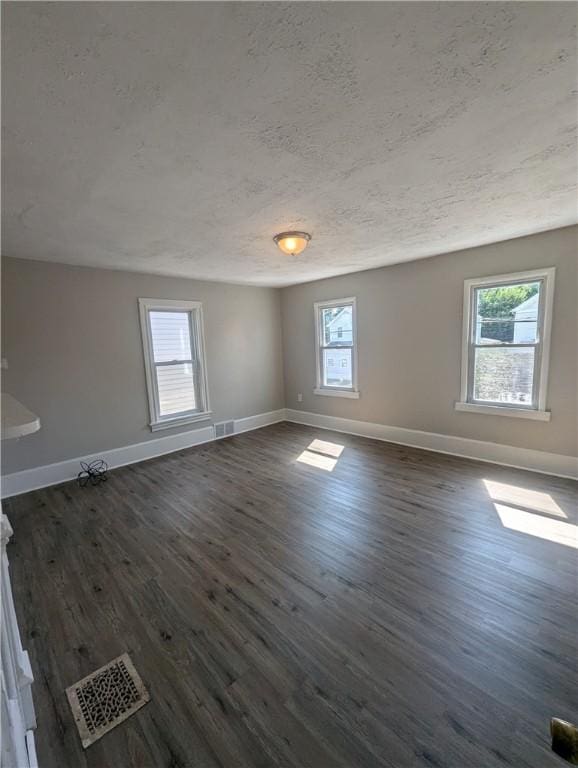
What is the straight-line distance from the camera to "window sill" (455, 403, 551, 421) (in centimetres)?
348

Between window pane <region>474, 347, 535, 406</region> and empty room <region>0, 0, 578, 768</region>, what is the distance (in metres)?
0.03

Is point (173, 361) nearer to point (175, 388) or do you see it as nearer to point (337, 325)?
point (175, 388)

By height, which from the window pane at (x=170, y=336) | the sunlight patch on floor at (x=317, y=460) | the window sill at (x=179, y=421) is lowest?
the sunlight patch on floor at (x=317, y=460)

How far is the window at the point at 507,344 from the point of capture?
3.43 metres

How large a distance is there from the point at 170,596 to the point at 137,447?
8.97 ft

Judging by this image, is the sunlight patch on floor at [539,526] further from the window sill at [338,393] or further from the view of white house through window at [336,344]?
the view of white house through window at [336,344]

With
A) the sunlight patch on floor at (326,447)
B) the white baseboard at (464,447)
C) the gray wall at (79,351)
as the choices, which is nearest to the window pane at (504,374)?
the white baseboard at (464,447)

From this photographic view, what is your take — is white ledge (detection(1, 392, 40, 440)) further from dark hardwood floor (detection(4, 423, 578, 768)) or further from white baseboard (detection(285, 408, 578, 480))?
white baseboard (detection(285, 408, 578, 480))

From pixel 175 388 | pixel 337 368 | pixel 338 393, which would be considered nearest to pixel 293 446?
pixel 338 393

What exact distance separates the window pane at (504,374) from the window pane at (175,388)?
12.9 ft

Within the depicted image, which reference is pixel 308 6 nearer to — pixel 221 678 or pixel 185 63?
pixel 185 63

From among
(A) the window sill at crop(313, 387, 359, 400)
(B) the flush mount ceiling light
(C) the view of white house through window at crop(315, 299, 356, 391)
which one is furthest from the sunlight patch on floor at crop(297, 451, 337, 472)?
(B) the flush mount ceiling light

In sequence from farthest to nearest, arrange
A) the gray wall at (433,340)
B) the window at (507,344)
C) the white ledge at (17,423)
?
the window at (507,344) → the gray wall at (433,340) → the white ledge at (17,423)

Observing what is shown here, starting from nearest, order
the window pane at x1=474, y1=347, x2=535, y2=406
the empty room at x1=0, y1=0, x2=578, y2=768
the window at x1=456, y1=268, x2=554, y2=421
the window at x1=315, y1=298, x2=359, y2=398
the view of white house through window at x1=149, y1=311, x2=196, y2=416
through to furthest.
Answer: the empty room at x1=0, y1=0, x2=578, y2=768
the window at x1=456, y1=268, x2=554, y2=421
the window pane at x1=474, y1=347, x2=535, y2=406
the view of white house through window at x1=149, y1=311, x2=196, y2=416
the window at x1=315, y1=298, x2=359, y2=398
